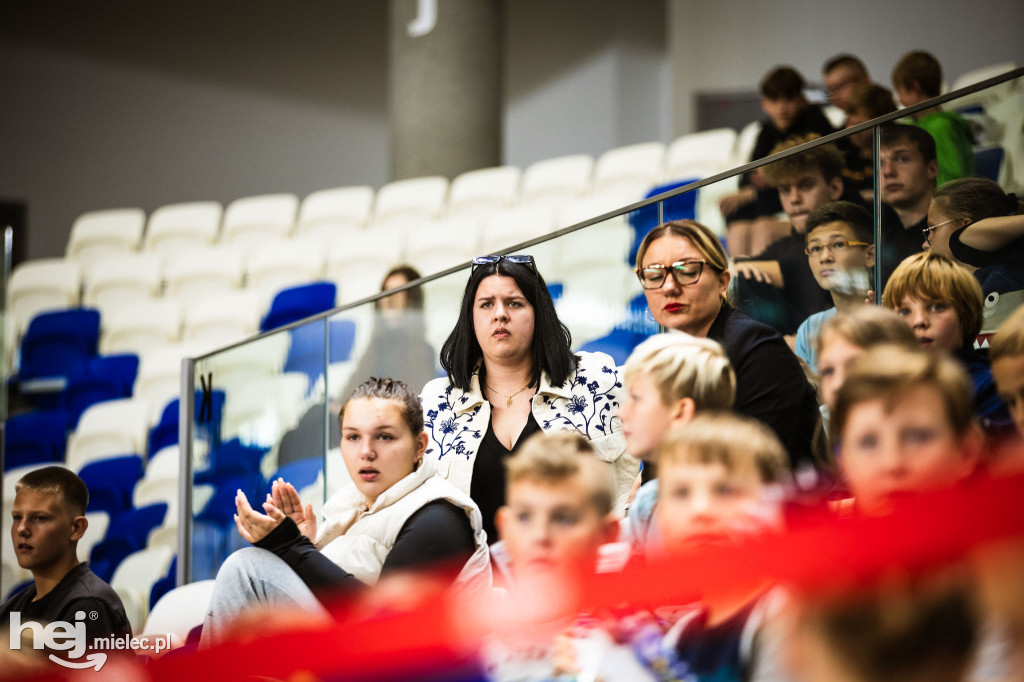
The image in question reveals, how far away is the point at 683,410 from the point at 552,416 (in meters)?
0.54

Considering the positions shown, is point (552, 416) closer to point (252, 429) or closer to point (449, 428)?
point (449, 428)

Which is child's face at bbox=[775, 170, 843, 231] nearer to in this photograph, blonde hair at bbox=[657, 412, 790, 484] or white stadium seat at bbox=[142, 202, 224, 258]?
blonde hair at bbox=[657, 412, 790, 484]

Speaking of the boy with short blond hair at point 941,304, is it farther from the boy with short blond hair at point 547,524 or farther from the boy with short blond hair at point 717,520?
the boy with short blond hair at point 547,524

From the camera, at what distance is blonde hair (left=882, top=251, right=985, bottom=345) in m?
2.06

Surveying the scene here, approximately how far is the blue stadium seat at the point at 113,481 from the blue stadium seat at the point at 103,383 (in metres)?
0.75

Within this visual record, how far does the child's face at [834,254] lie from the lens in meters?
2.24

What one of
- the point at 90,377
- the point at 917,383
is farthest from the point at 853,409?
the point at 90,377

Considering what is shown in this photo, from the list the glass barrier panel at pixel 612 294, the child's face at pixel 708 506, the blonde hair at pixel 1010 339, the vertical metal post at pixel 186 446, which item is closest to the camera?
the child's face at pixel 708 506

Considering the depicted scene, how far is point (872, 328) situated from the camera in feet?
5.95

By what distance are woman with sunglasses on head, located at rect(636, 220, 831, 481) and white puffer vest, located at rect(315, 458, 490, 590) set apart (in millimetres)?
585

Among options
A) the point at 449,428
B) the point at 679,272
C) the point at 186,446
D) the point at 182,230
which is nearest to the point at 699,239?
the point at 679,272

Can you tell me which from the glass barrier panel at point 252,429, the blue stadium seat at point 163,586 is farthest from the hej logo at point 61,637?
the blue stadium seat at point 163,586

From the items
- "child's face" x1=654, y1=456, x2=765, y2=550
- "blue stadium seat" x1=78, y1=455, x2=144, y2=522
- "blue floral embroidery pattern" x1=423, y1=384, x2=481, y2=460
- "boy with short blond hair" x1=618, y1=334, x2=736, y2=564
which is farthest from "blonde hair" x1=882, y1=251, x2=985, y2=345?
"blue stadium seat" x1=78, y1=455, x2=144, y2=522

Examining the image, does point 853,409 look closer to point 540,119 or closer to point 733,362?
point 733,362
